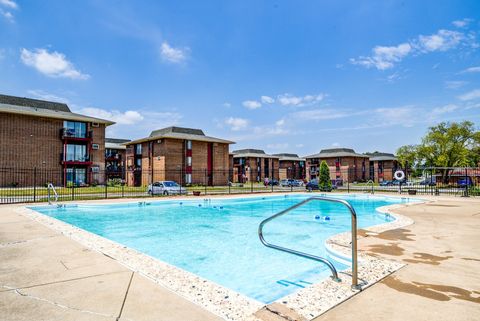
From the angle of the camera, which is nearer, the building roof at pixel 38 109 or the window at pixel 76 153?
the building roof at pixel 38 109

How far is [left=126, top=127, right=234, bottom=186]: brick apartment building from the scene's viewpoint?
Answer: 38.6m

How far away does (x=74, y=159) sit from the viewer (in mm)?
33562

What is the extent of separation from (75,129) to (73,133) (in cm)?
68

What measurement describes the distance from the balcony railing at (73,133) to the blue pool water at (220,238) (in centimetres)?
2095

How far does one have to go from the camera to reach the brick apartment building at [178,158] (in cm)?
3856

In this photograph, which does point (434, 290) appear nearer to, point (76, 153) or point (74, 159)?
point (74, 159)

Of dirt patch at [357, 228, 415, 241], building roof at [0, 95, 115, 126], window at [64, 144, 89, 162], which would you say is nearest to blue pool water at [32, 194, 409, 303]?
dirt patch at [357, 228, 415, 241]

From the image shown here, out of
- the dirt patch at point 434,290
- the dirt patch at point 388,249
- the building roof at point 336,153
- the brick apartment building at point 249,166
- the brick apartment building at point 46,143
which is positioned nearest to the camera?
the dirt patch at point 434,290

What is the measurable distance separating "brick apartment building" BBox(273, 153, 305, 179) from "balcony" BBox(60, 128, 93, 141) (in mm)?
50146

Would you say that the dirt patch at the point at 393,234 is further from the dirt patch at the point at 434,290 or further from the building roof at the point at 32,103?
the building roof at the point at 32,103

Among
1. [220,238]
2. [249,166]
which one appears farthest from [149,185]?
[249,166]

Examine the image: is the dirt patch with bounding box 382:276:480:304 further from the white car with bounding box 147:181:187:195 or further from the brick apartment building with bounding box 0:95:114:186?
the brick apartment building with bounding box 0:95:114:186

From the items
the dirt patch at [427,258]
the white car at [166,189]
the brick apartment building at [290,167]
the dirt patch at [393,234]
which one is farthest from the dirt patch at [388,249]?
the brick apartment building at [290,167]

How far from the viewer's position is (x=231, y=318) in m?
2.88
